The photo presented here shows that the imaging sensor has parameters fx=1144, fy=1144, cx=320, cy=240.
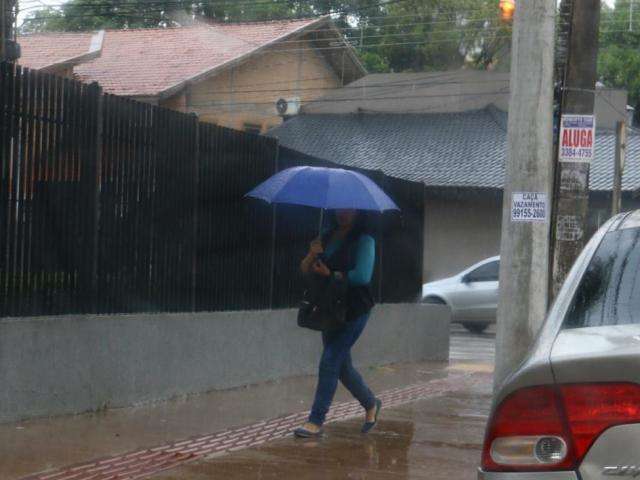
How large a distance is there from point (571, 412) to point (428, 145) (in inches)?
1165

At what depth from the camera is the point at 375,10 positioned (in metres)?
44.7

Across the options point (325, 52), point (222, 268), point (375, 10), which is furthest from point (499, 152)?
point (222, 268)

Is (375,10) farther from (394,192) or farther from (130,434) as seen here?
(130,434)

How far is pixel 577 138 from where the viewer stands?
1025cm

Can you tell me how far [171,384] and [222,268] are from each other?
155 cm

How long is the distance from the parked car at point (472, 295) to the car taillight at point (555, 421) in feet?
64.0

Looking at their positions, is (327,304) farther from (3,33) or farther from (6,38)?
(6,38)

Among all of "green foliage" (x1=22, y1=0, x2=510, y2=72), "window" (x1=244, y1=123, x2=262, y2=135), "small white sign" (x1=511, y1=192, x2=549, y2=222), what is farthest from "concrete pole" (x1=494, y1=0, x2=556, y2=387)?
"green foliage" (x1=22, y1=0, x2=510, y2=72)

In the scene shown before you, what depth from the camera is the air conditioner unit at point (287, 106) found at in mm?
34947

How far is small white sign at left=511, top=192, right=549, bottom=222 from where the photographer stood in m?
9.19

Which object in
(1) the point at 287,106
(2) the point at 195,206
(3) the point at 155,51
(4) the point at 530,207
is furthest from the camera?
(1) the point at 287,106

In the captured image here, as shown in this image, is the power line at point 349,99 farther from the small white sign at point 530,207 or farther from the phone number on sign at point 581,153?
the small white sign at point 530,207

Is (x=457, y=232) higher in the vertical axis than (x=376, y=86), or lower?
lower

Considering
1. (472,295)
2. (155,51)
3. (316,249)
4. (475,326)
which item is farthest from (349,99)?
(316,249)
